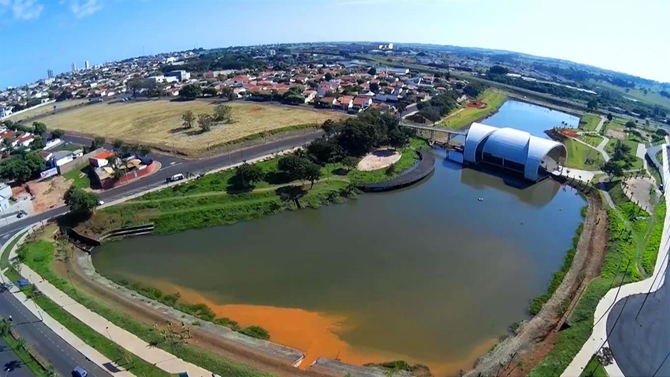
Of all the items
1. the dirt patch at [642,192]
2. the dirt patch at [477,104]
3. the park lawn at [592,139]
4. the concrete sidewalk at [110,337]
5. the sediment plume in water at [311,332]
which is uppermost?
the dirt patch at [477,104]

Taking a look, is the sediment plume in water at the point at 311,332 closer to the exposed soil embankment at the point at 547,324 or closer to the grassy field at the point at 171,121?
the exposed soil embankment at the point at 547,324

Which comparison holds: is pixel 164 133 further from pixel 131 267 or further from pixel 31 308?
pixel 31 308

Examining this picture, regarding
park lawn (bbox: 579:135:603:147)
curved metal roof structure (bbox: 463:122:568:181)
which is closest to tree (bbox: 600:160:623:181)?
curved metal roof structure (bbox: 463:122:568:181)

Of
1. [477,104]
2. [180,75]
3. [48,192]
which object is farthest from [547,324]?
[180,75]

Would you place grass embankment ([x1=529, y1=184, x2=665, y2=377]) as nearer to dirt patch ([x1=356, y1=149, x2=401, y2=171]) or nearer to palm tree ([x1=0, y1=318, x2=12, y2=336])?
dirt patch ([x1=356, y1=149, x2=401, y2=171])

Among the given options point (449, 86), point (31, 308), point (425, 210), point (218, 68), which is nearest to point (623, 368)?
point (425, 210)

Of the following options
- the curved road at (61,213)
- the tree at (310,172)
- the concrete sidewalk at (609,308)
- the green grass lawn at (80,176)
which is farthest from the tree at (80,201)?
the concrete sidewalk at (609,308)

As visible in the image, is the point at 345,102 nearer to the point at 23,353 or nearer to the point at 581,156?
the point at 581,156
